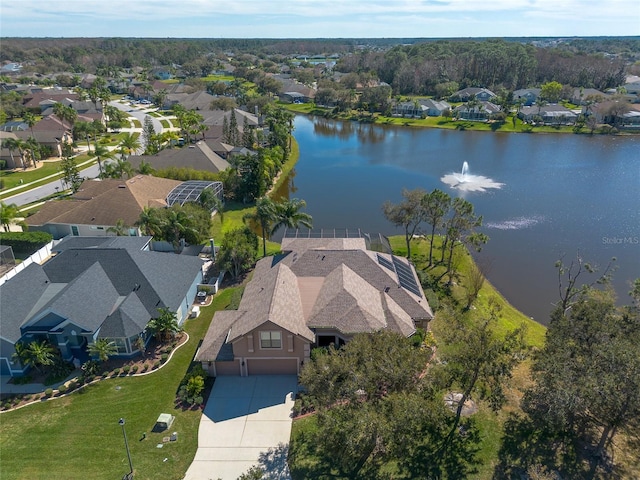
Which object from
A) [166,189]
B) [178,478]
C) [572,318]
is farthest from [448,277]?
[166,189]

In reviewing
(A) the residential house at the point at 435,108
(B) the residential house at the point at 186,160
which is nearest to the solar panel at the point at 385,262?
(B) the residential house at the point at 186,160

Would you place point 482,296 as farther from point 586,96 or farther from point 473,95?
point 586,96

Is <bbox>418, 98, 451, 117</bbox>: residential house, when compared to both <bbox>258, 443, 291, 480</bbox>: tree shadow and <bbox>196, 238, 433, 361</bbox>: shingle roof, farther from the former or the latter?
<bbox>258, 443, 291, 480</bbox>: tree shadow

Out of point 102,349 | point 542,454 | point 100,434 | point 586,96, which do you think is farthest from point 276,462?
point 586,96

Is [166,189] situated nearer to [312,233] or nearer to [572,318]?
[312,233]

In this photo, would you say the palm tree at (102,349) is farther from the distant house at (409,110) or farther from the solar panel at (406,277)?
the distant house at (409,110)

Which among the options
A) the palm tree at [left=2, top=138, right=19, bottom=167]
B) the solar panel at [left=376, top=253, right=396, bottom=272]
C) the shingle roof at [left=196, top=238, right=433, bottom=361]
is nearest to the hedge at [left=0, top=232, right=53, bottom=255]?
the shingle roof at [left=196, top=238, right=433, bottom=361]
